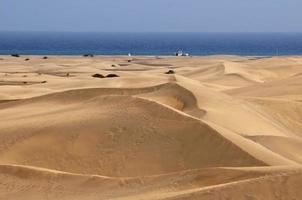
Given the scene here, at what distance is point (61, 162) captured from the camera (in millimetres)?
11617

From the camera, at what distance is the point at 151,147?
38.4 ft

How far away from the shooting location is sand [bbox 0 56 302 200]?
27.4 ft

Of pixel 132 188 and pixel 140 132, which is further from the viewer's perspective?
pixel 140 132

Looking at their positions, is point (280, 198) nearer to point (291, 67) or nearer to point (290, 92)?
point (290, 92)

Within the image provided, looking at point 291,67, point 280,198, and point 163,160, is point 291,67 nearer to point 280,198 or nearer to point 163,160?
point 163,160

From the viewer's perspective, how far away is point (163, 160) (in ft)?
36.9

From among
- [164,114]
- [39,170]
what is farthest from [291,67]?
[39,170]

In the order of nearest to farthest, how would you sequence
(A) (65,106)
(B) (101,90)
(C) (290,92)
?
(A) (65,106) < (B) (101,90) < (C) (290,92)

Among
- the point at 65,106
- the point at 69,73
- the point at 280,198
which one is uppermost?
the point at 280,198

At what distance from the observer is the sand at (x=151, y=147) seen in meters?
8.34

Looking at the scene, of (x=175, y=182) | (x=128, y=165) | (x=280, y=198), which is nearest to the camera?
(x=280, y=198)

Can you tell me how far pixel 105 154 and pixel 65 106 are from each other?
520cm

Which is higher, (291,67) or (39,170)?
(39,170)

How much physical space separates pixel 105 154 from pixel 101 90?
23.1ft
